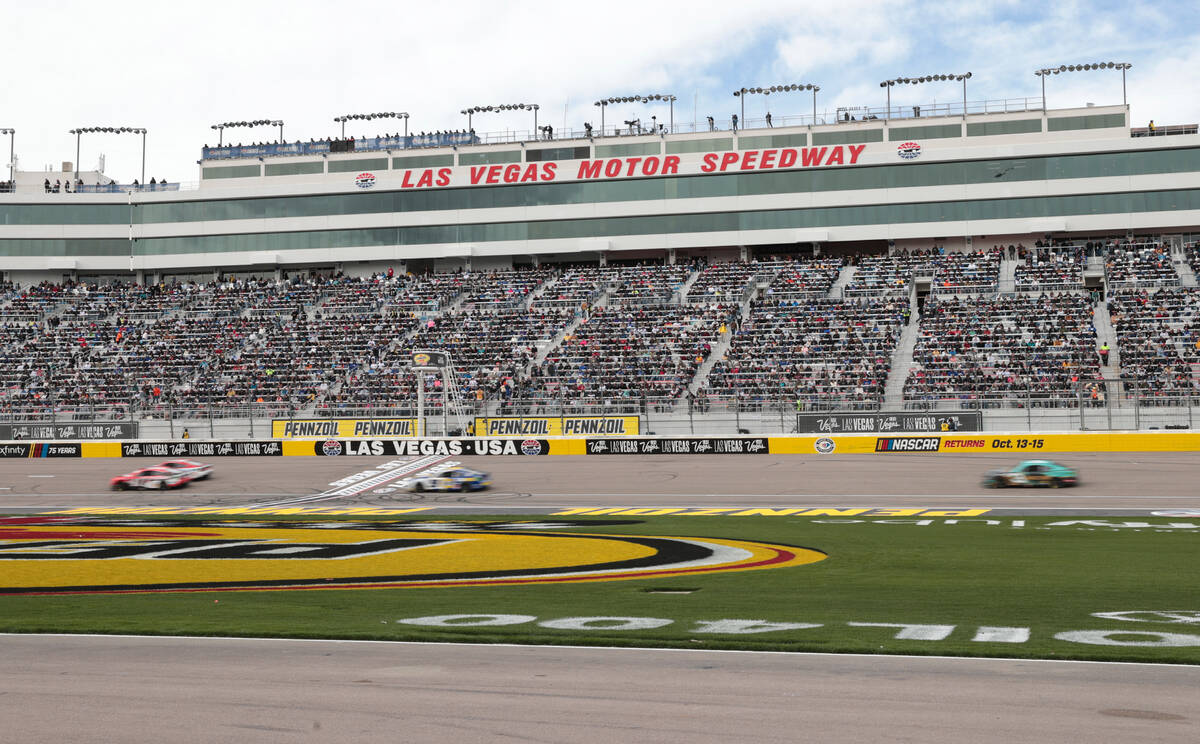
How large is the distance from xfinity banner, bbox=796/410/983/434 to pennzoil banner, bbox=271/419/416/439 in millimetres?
16560

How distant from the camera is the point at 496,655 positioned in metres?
9.22

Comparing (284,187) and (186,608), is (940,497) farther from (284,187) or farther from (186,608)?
(284,187)

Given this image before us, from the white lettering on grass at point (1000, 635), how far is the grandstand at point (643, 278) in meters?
31.9

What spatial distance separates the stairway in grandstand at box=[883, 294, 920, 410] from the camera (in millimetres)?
41594

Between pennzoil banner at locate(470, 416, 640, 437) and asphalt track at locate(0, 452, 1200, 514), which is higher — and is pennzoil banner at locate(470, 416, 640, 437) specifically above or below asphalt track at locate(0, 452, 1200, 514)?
above

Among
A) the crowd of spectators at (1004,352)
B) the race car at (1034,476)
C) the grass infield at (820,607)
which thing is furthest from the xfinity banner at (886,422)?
the grass infield at (820,607)

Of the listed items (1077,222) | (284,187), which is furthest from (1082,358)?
(284,187)

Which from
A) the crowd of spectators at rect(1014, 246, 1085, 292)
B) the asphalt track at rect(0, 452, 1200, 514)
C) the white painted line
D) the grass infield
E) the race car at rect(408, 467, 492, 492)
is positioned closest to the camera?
the white painted line

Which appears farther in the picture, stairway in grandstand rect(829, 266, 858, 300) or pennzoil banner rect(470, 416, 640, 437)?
stairway in grandstand rect(829, 266, 858, 300)

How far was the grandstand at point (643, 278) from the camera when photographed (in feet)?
151

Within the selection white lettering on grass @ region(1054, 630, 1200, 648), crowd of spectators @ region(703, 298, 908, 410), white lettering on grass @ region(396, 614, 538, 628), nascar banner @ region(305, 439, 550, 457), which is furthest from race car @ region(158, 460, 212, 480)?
white lettering on grass @ region(1054, 630, 1200, 648)

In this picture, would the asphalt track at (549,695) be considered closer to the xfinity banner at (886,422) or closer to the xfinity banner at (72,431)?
the xfinity banner at (886,422)

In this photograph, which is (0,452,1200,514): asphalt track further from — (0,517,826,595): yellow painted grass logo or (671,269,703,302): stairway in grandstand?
(671,269,703,302): stairway in grandstand

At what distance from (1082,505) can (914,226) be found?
38.5 m
